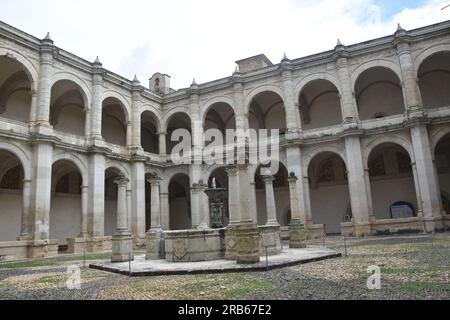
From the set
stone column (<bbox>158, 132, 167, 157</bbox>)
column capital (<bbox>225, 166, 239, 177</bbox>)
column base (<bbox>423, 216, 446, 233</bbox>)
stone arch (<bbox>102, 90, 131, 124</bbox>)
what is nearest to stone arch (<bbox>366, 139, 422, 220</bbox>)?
column base (<bbox>423, 216, 446, 233</bbox>)

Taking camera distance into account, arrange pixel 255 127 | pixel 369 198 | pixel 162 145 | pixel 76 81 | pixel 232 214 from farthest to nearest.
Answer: pixel 255 127, pixel 162 145, pixel 76 81, pixel 369 198, pixel 232 214

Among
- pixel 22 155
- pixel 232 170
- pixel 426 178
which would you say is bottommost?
pixel 232 170

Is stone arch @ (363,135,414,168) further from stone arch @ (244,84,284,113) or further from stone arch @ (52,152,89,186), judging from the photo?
stone arch @ (52,152,89,186)

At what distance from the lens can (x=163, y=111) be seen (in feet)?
93.0

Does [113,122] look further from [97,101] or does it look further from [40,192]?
[40,192]

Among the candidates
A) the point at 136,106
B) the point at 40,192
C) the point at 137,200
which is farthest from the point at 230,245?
the point at 136,106

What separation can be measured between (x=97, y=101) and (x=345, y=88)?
1521 centimetres

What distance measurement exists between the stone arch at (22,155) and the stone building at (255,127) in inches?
2.0

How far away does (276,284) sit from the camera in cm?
697

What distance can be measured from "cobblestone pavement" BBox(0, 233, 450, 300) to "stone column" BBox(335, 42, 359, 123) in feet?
44.5

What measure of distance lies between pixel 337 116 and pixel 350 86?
494 centimetres

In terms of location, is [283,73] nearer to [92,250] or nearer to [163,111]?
[163,111]

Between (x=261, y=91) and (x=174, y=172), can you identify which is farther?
(x=174, y=172)

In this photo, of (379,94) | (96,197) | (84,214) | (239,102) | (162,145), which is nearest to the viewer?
(84,214)
